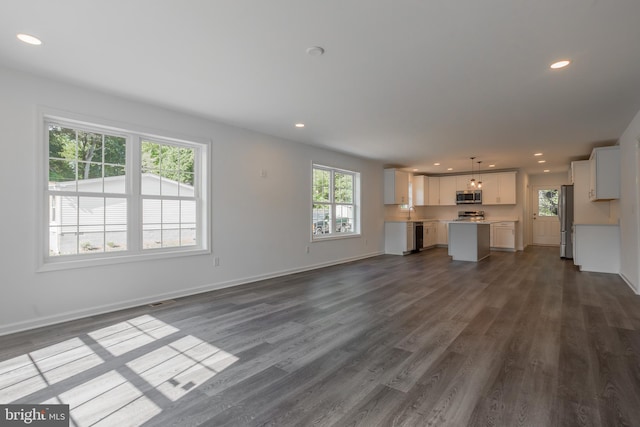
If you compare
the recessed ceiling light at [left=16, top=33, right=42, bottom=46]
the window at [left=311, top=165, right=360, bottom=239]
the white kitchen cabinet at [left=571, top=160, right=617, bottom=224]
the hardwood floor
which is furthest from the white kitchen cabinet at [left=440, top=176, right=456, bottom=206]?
the recessed ceiling light at [left=16, top=33, right=42, bottom=46]

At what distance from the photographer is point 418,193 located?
10266 millimetres

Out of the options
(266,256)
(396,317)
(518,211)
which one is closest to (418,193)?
(518,211)

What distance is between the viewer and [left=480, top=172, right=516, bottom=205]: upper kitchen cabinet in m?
9.23

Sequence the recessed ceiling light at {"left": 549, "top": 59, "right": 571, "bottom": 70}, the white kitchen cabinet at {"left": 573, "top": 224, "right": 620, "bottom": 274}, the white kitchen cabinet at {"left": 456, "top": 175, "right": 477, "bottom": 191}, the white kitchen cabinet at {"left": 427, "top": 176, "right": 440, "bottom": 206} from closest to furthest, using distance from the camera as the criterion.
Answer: the recessed ceiling light at {"left": 549, "top": 59, "right": 571, "bottom": 70}, the white kitchen cabinet at {"left": 573, "top": 224, "right": 620, "bottom": 274}, the white kitchen cabinet at {"left": 456, "top": 175, "right": 477, "bottom": 191}, the white kitchen cabinet at {"left": 427, "top": 176, "right": 440, "bottom": 206}

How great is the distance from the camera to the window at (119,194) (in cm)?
348

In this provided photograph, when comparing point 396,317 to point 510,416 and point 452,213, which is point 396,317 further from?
point 452,213

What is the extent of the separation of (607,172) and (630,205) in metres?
1.22

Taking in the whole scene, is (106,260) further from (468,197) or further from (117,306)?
(468,197)

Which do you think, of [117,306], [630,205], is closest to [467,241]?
[630,205]

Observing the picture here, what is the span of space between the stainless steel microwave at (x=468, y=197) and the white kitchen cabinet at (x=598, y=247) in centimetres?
363

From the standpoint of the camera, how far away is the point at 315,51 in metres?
2.71

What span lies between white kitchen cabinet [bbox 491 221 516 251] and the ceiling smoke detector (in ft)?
28.6

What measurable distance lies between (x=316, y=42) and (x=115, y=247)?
11.0 feet

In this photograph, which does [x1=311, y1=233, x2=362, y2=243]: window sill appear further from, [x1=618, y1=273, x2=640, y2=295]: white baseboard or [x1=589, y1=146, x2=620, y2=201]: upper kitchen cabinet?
[x1=618, y1=273, x2=640, y2=295]: white baseboard
